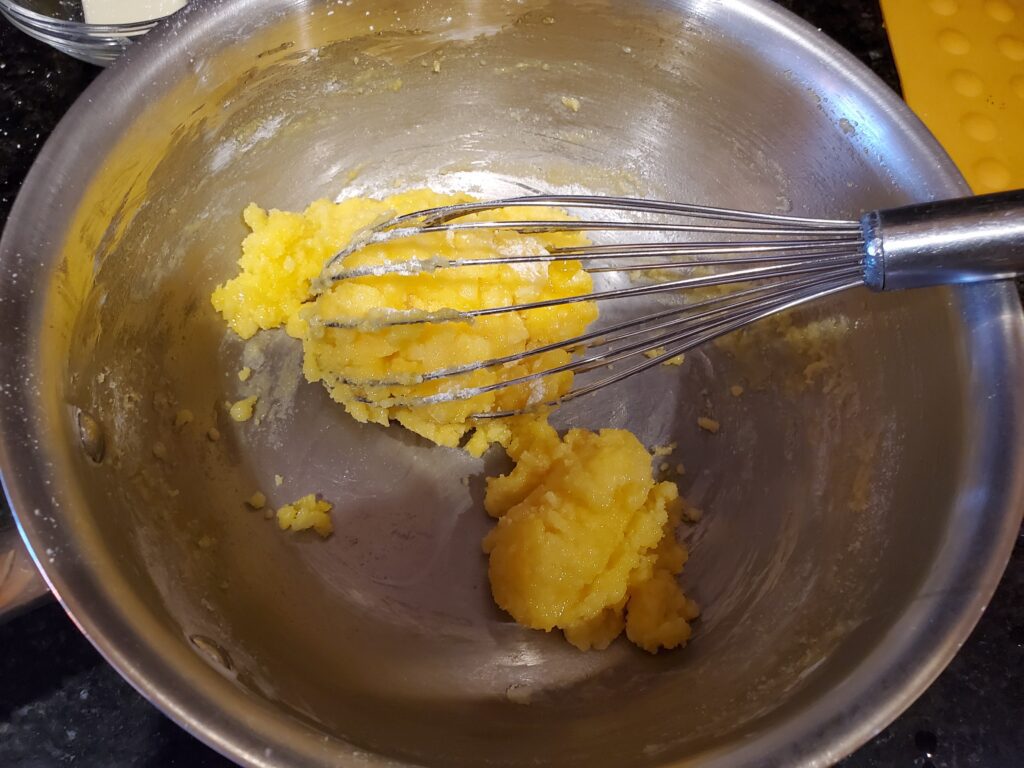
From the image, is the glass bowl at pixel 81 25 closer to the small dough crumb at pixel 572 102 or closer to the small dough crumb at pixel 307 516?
the small dough crumb at pixel 572 102

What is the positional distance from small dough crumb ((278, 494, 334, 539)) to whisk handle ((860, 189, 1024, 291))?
2.75 feet

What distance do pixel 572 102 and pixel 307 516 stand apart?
0.84m

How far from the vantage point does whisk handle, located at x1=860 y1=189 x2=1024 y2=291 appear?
843 millimetres

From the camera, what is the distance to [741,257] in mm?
1260

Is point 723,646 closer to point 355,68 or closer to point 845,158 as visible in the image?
point 845,158

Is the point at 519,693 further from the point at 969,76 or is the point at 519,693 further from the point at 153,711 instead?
the point at 969,76

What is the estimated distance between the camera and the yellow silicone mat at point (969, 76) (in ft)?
4.86

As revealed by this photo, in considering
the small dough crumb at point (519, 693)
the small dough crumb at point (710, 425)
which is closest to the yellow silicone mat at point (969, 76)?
the small dough crumb at point (710, 425)

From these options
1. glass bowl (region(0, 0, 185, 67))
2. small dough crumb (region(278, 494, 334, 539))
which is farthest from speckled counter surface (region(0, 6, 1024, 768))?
glass bowl (region(0, 0, 185, 67))

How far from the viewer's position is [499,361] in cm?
107

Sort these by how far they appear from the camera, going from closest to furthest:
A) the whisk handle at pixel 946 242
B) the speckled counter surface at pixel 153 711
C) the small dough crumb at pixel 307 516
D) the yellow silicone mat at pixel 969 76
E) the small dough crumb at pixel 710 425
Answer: the whisk handle at pixel 946 242
the speckled counter surface at pixel 153 711
the small dough crumb at pixel 307 516
the small dough crumb at pixel 710 425
the yellow silicone mat at pixel 969 76

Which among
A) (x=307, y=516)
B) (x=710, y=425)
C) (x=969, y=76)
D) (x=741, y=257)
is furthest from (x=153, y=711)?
(x=969, y=76)

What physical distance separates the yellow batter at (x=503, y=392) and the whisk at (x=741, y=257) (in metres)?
0.03

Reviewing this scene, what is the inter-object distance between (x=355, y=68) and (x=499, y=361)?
568mm
